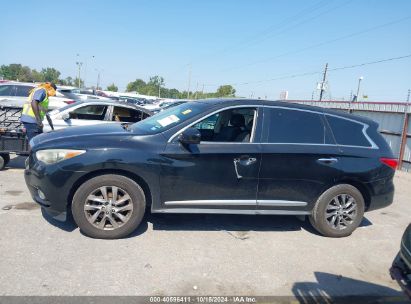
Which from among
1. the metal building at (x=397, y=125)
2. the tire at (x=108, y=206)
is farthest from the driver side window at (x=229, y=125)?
the metal building at (x=397, y=125)

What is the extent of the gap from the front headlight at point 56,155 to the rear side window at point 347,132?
3.24 m

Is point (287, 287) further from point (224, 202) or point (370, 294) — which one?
point (224, 202)

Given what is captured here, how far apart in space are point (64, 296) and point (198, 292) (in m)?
1.16

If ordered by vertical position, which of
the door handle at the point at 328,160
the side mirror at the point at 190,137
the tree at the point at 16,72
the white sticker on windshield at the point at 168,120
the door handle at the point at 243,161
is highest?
the tree at the point at 16,72

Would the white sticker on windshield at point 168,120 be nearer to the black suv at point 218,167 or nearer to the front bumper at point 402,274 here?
the black suv at point 218,167

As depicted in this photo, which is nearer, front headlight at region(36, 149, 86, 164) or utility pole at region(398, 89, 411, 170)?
front headlight at region(36, 149, 86, 164)

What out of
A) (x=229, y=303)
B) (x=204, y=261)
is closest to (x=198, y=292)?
(x=229, y=303)

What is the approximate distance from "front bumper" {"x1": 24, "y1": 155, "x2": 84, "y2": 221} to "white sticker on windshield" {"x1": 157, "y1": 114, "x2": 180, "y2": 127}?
46.2 inches

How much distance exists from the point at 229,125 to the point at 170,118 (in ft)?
2.69

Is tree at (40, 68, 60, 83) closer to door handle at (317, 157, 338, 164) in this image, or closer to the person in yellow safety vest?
the person in yellow safety vest

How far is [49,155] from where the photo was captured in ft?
14.5

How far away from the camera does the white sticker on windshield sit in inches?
192

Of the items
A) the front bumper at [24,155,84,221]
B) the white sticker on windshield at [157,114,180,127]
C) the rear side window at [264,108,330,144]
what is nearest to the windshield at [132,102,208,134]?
the white sticker on windshield at [157,114,180,127]

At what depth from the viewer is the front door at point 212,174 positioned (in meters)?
4.61
